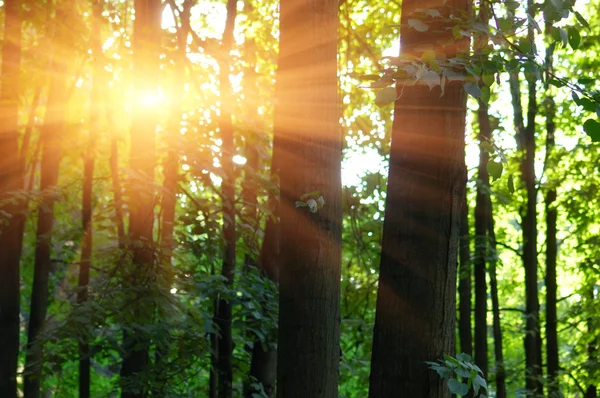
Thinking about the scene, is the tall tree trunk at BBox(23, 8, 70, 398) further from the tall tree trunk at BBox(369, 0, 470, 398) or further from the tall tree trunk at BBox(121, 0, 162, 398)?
the tall tree trunk at BBox(369, 0, 470, 398)

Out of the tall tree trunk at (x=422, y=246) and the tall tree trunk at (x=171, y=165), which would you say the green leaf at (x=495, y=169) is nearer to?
the tall tree trunk at (x=422, y=246)

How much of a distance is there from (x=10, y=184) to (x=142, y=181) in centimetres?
337

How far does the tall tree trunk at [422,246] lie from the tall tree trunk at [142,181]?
4343 mm

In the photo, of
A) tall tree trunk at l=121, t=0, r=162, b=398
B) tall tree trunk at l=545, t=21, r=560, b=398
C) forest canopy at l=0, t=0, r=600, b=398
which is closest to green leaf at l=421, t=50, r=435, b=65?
forest canopy at l=0, t=0, r=600, b=398

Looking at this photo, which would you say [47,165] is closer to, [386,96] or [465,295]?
[465,295]

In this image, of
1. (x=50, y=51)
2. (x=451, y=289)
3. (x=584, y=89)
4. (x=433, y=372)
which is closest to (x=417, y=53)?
(x=584, y=89)

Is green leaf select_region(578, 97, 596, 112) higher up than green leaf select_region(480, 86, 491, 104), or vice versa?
green leaf select_region(480, 86, 491, 104)

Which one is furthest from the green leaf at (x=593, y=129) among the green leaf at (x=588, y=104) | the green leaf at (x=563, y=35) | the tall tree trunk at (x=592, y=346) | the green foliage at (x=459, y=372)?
the tall tree trunk at (x=592, y=346)

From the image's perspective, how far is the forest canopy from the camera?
4.70m

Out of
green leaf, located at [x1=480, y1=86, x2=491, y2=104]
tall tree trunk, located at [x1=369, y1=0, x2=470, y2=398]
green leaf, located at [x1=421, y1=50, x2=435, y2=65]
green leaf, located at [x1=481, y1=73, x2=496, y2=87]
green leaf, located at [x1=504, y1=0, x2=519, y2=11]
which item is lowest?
tall tree trunk, located at [x1=369, y1=0, x2=470, y2=398]

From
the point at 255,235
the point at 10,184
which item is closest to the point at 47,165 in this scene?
the point at 10,184

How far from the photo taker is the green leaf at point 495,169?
4.33 metres

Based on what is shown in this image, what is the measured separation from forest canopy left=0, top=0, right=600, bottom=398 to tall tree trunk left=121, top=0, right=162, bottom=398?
0.08 ft

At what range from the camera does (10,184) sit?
11117 mm
